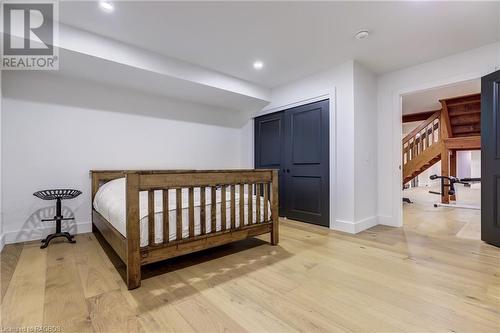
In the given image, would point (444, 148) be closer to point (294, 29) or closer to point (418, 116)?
point (418, 116)

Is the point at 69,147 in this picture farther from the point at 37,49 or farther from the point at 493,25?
the point at 493,25

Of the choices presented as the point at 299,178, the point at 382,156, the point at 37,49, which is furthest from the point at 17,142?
the point at 382,156

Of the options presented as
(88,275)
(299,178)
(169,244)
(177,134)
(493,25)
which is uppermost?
(493,25)

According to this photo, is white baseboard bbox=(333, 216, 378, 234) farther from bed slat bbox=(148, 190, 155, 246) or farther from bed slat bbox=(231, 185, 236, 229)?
bed slat bbox=(148, 190, 155, 246)

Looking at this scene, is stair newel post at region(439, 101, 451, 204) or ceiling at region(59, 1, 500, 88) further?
stair newel post at region(439, 101, 451, 204)

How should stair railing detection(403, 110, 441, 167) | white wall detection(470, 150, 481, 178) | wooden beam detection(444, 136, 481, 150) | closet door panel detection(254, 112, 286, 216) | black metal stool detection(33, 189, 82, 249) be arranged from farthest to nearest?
white wall detection(470, 150, 481, 178)
stair railing detection(403, 110, 441, 167)
wooden beam detection(444, 136, 481, 150)
closet door panel detection(254, 112, 286, 216)
black metal stool detection(33, 189, 82, 249)

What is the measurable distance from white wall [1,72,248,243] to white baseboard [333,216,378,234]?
2.58 m

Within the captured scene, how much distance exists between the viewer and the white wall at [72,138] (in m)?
2.72

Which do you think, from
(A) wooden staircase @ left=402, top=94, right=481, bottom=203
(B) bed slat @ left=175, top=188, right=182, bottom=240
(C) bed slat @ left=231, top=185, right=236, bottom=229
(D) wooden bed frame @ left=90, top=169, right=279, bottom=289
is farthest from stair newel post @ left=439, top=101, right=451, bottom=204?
(B) bed slat @ left=175, top=188, right=182, bottom=240

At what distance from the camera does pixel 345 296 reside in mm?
1543

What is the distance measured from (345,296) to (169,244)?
4.32ft

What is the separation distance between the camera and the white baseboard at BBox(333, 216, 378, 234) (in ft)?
10.0

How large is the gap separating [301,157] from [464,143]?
167 inches

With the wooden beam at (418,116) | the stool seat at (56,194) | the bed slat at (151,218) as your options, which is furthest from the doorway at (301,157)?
the wooden beam at (418,116)
